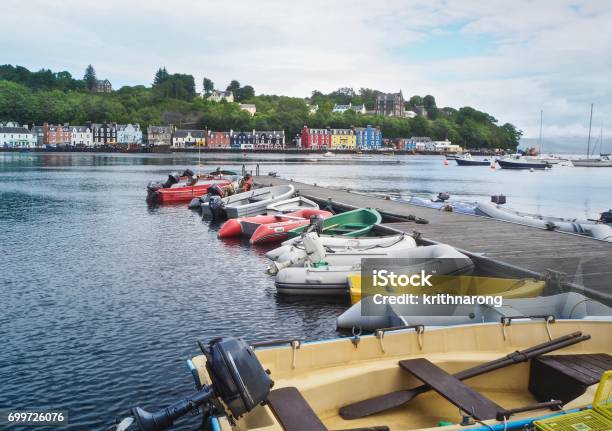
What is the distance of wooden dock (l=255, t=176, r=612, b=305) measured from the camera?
11.2 meters

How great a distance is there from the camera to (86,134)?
177250 mm

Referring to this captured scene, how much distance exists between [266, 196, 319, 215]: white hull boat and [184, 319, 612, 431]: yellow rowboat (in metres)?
20.3

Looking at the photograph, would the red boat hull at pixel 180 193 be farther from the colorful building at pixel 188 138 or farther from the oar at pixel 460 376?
the colorful building at pixel 188 138

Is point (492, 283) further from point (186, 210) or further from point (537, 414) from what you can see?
point (186, 210)

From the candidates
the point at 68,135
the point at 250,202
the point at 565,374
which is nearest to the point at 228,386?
the point at 565,374

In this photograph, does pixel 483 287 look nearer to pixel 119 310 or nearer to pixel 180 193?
pixel 119 310

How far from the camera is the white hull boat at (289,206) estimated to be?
1106 inches

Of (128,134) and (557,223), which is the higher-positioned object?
(128,134)

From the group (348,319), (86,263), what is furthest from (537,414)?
(86,263)

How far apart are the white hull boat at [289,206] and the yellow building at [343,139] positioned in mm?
166375

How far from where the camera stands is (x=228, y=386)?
5.45 metres

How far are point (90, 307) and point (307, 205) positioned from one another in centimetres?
1649

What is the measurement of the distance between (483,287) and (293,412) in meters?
5.96

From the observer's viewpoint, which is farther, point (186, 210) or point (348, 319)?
point (186, 210)
